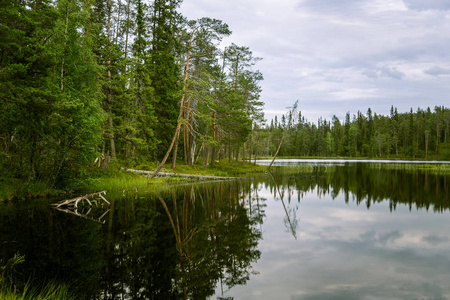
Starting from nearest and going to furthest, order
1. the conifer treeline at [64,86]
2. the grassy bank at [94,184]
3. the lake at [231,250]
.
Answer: the lake at [231,250], the conifer treeline at [64,86], the grassy bank at [94,184]

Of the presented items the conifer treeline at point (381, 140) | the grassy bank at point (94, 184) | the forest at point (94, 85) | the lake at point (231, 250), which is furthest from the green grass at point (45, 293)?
the conifer treeline at point (381, 140)

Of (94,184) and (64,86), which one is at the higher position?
(64,86)

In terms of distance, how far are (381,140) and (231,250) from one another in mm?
124027

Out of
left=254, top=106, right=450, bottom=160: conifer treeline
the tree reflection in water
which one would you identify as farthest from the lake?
left=254, top=106, right=450, bottom=160: conifer treeline

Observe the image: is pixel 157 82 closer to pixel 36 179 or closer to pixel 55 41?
pixel 55 41

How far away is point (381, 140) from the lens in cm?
11556

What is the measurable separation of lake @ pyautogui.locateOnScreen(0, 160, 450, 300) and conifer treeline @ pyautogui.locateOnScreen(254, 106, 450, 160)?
3068 inches

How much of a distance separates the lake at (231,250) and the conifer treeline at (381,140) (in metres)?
77.9

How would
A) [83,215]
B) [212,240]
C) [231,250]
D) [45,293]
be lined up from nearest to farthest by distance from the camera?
[45,293]
[231,250]
[212,240]
[83,215]

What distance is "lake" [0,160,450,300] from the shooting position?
7.02 meters

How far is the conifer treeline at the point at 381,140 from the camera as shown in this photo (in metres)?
109

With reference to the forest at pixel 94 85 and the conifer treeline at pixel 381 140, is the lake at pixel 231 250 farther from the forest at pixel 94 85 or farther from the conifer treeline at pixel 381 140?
the conifer treeline at pixel 381 140

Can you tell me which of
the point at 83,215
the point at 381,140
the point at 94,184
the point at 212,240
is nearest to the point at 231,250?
the point at 212,240

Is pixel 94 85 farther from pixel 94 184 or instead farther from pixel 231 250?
pixel 231 250
